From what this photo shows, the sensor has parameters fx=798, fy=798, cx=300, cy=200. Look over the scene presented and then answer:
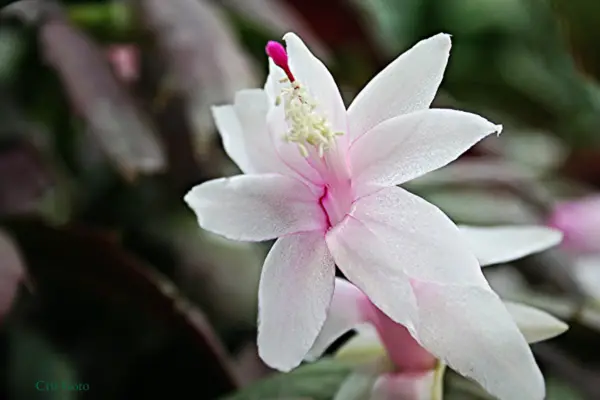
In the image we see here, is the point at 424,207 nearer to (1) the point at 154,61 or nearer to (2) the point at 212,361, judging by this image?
(2) the point at 212,361

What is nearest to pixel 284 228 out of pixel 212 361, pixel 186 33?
pixel 212 361

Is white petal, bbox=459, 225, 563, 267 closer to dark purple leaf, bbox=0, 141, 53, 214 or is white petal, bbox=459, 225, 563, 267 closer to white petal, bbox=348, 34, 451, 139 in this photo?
white petal, bbox=348, 34, 451, 139

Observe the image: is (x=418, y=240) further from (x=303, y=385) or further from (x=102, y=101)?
(x=102, y=101)

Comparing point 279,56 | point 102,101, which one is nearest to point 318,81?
point 279,56

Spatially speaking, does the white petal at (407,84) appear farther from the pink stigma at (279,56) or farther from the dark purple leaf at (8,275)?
the dark purple leaf at (8,275)

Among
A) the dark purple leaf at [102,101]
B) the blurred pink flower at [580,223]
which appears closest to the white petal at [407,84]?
the dark purple leaf at [102,101]

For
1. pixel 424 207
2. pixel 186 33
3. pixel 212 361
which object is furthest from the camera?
pixel 186 33

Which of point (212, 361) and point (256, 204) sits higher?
point (256, 204)
